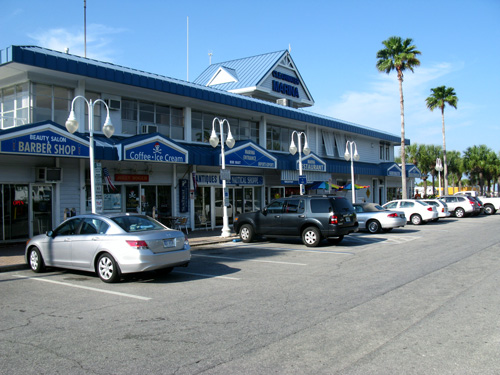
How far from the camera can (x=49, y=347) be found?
5.38m

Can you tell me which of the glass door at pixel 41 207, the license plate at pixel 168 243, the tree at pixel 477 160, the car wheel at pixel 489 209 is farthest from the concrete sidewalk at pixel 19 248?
the tree at pixel 477 160

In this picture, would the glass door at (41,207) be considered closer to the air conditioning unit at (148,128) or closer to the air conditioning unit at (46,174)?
the air conditioning unit at (46,174)

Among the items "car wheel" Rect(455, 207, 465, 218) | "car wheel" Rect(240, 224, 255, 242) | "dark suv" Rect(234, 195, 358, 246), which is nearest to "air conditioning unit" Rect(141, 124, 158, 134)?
"car wheel" Rect(240, 224, 255, 242)

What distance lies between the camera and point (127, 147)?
16906mm

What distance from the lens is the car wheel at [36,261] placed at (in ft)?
35.9

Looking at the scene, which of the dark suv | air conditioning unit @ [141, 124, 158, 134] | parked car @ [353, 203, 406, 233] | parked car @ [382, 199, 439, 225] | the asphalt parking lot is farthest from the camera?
parked car @ [382, 199, 439, 225]

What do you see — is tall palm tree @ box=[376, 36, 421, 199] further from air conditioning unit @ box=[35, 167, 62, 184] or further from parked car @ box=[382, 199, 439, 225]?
air conditioning unit @ box=[35, 167, 62, 184]

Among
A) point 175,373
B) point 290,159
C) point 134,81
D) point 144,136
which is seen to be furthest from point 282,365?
point 290,159

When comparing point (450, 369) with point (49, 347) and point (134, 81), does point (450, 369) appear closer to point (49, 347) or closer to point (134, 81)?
point (49, 347)

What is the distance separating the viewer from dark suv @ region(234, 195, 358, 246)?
15273mm

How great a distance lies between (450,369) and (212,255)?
A: 10.2m

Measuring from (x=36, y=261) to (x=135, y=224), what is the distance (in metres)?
3.20

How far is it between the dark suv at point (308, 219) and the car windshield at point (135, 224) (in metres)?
6.88

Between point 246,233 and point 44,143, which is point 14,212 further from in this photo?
point 246,233
